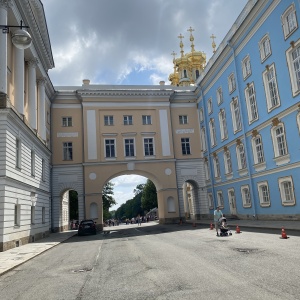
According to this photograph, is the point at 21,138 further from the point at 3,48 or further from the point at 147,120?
the point at 147,120

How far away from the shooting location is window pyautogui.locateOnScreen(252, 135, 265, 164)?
91.8 feet

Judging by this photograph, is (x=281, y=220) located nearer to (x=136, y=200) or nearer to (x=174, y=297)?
(x=174, y=297)

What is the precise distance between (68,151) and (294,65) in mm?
26222

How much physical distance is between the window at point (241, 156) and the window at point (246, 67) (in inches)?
252

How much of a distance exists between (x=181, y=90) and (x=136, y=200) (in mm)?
94719

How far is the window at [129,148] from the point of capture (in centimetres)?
4078

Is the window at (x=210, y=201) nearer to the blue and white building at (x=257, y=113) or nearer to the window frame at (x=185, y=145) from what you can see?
the blue and white building at (x=257, y=113)

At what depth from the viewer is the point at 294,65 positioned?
22.7 meters

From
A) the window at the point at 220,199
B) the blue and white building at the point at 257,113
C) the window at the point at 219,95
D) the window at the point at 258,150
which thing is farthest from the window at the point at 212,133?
the window at the point at 258,150

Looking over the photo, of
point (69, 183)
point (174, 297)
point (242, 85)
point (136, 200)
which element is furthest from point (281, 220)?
point (136, 200)

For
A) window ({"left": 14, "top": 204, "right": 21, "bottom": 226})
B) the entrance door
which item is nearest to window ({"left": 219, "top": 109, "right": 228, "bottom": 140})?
the entrance door

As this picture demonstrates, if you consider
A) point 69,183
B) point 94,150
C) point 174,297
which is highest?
point 94,150

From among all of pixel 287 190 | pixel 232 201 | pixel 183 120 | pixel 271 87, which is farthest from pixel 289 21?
pixel 183 120

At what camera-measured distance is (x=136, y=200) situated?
134 m
